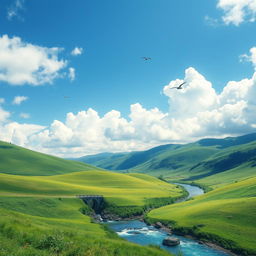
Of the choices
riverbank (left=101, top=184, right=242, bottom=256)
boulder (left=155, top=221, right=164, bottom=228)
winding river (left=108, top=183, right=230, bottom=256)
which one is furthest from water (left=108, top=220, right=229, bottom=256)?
boulder (left=155, top=221, right=164, bottom=228)

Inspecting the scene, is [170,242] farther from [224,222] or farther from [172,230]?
[224,222]

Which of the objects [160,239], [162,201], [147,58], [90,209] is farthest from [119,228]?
[147,58]

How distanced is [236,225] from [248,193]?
44446mm

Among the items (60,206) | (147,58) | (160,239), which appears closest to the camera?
(147,58)

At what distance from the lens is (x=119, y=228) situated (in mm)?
105125

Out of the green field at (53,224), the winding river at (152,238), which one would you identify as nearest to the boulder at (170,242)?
the winding river at (152,238)

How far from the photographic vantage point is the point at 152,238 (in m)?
88.7

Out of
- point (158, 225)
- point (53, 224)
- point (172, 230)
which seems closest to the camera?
point (53, 224)

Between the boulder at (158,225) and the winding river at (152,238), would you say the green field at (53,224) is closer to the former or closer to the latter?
the winding river at (152,238)

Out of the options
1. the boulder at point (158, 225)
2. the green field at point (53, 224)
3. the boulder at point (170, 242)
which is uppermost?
the green field at point (53, 224)

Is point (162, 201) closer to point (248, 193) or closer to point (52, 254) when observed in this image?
point (248, 193)

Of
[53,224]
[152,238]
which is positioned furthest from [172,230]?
[53,224]

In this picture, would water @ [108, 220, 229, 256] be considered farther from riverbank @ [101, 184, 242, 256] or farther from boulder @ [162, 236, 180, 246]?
riverbank @ [101, 184, 242, 256]

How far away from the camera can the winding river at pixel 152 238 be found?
7594cm
